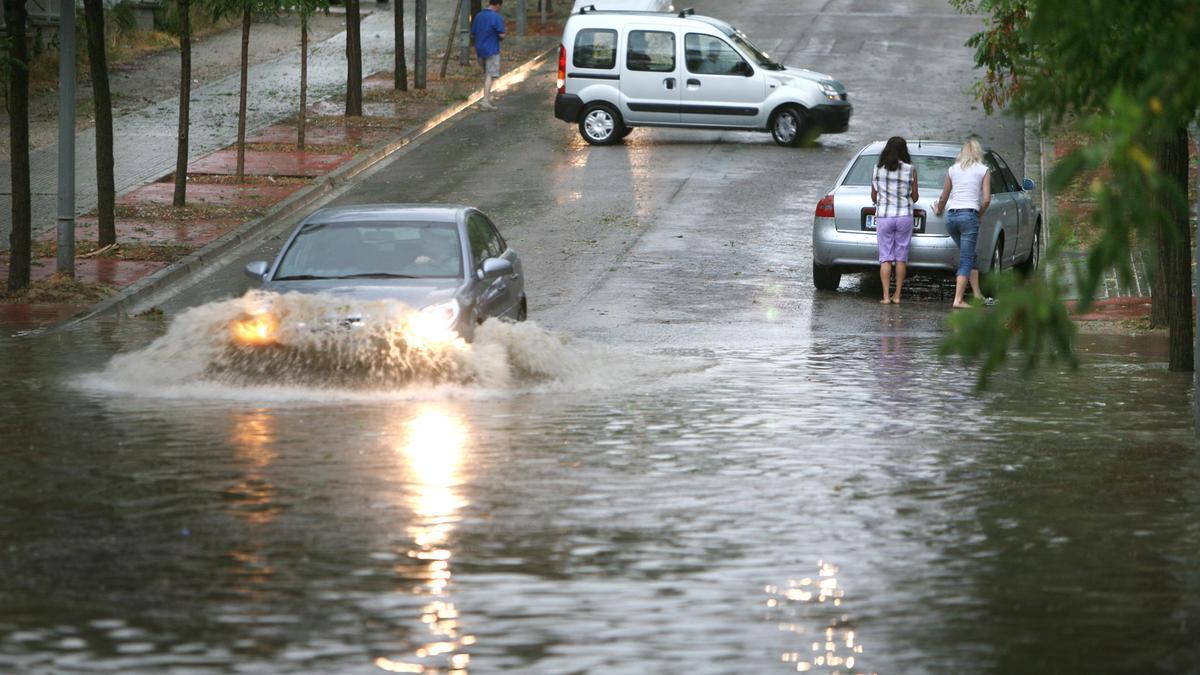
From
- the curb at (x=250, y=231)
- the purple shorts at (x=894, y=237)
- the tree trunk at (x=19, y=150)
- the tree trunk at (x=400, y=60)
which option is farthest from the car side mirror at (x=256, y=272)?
the tree trunk at (x=400, y=60)

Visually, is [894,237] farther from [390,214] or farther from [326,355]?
[326,355]

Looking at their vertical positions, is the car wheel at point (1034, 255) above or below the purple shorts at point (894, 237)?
below

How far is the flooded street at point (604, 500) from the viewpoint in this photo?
25.0ft

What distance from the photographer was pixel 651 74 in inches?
1220

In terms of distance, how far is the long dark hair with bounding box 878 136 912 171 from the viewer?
18.7 meters

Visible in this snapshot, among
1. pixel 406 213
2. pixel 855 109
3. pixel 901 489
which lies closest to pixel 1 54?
pixel 406 213

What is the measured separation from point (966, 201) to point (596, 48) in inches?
528

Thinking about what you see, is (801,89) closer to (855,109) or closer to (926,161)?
(855,109)

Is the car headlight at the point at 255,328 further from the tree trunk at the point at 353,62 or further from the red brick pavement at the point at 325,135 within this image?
the tree trunk at the point at 353,62

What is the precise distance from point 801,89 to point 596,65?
11.0 ft

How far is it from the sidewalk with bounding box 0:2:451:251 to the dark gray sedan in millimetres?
8746

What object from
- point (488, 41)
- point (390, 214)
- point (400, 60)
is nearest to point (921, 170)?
point (390, 214)

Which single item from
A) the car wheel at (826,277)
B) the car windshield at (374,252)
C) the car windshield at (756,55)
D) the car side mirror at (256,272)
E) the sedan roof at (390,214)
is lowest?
the car wheel at (826,277)

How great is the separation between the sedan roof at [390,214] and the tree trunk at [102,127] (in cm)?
745
